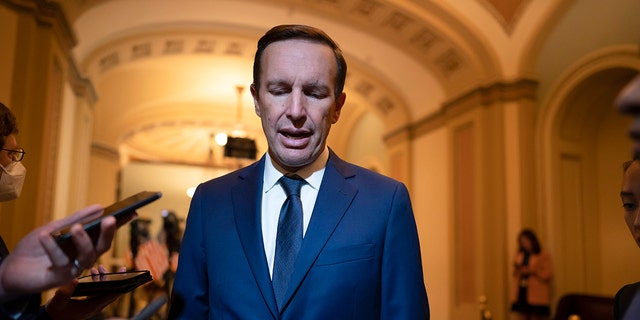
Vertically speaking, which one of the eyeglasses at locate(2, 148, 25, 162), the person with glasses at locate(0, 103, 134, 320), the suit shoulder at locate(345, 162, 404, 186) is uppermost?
the eyeglasses at locate(2, 148, 25, 162)

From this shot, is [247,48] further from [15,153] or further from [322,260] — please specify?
[322,260]

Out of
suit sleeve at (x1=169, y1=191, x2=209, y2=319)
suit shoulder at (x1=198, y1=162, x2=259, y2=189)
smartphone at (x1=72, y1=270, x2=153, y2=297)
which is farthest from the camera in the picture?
suit shoulder at (x1=198, y1=162, x2=259, y2=189)

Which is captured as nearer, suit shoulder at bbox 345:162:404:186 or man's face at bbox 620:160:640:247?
man's face at bbox 620:160:640:247

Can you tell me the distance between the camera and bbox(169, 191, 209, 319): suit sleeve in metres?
1.68

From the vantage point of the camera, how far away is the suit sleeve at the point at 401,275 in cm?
159

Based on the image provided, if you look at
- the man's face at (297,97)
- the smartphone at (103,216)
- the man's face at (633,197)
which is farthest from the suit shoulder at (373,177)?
the smartphone at (103,216)

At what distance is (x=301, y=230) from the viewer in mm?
1646

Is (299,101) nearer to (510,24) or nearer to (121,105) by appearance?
(510,24)

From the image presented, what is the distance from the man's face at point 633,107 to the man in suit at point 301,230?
881 mm

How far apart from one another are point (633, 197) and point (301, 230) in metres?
0.84

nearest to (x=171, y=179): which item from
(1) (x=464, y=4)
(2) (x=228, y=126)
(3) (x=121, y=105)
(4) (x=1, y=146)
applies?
(2) (x=228, y=126)

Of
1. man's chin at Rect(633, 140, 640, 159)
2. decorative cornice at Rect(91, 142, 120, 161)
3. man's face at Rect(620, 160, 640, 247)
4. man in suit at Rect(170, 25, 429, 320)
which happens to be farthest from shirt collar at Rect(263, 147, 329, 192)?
decorative cornice at Rect(91, 142, 120, 161)

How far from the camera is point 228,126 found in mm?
15039

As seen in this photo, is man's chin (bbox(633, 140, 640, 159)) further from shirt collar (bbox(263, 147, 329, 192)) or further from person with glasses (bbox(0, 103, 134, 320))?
shirt collar (bbox(263, 147, 329, 192))
